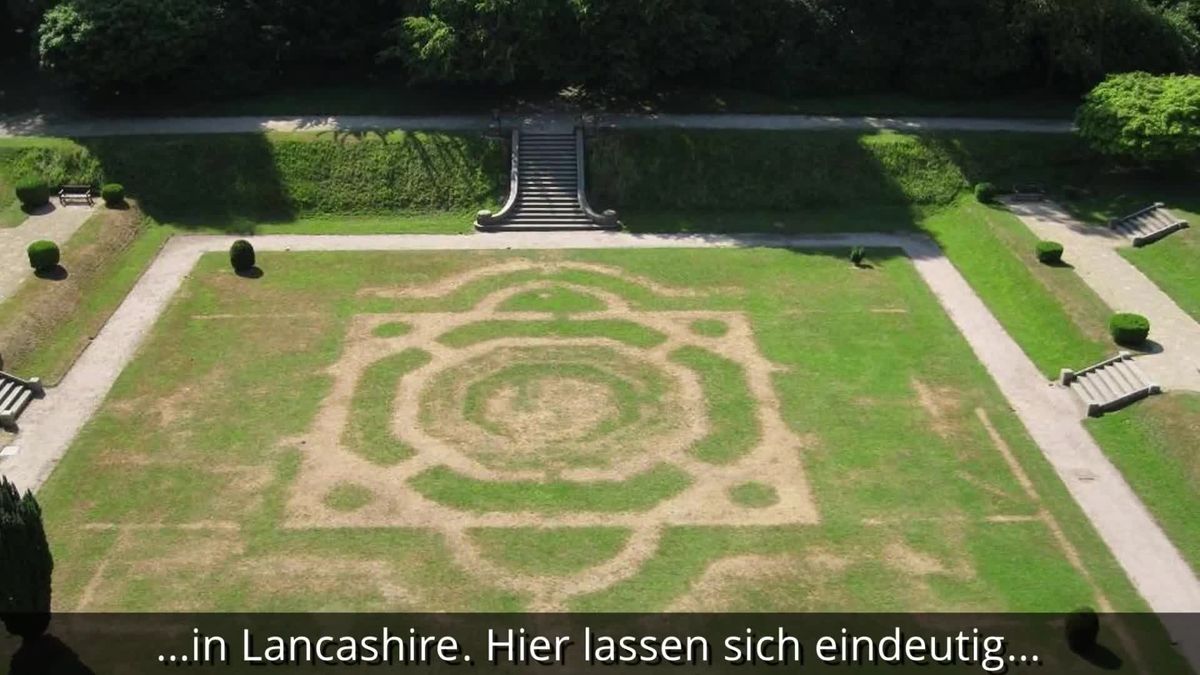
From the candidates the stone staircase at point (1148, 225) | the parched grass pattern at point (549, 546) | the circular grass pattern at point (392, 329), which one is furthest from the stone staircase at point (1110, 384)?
the circular grass pattern at point (392, 329)

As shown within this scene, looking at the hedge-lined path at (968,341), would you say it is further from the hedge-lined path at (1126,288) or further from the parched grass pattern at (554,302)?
the parched grass pattern at (554,302)

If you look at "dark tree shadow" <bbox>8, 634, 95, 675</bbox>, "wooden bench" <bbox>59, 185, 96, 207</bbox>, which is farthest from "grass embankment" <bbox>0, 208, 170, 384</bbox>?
"dark tree shadow" <bbox>8, 634, 95, 675</bbox>

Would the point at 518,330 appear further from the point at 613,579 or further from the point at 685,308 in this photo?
the point at 613,579

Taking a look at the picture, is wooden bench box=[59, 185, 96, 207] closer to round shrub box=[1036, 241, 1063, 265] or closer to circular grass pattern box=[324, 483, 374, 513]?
circular grass pattern box=[324, 483, 374, 513]

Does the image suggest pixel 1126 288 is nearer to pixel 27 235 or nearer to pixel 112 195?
pixel 112 195

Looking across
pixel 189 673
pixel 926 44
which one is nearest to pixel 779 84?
pixel 926 44
